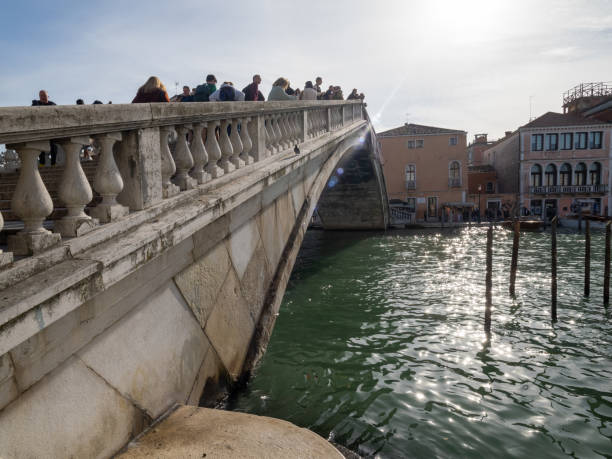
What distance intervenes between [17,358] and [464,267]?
1291cm

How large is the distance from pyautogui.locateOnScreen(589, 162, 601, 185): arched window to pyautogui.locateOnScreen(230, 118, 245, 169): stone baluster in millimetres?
34093

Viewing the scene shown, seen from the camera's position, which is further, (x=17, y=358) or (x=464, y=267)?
(x=464, y=267)

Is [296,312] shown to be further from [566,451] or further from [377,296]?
[566,451]

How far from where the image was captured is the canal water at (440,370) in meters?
4.00

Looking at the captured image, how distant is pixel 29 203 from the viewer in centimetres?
185

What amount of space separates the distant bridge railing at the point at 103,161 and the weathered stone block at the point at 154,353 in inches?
24.7

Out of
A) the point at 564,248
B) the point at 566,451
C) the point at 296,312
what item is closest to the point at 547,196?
the point at 564,248

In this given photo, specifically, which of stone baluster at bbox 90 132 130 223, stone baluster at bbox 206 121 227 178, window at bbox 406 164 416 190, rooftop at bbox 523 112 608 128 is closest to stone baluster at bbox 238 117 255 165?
stone baluster at bbox 206 121 227 178

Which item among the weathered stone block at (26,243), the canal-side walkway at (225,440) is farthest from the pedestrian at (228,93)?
the canal-side walkway at (225,440)

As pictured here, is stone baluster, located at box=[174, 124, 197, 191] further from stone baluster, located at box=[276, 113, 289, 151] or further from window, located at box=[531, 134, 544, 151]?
window, located at box=[531, 134, 544, 151]

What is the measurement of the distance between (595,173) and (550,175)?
9.83 ft

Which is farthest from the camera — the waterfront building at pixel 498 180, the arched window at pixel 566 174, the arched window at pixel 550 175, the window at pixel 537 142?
the waterfront building at pixel 498 180

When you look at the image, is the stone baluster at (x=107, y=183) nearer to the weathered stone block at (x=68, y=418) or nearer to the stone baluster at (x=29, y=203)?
the stone baluster at (x=29, y=203)

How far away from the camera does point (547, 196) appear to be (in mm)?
31141
